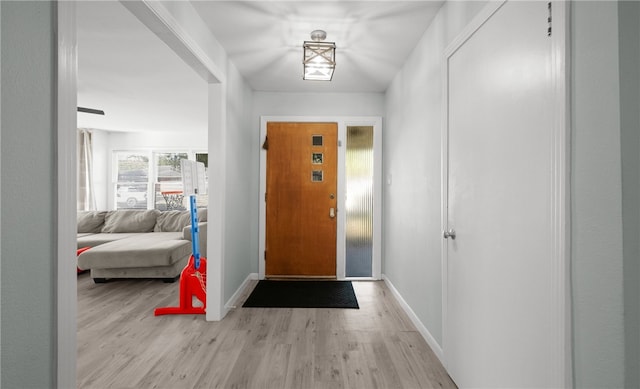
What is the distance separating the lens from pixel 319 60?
2.50 m

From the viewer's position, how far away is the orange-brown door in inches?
159

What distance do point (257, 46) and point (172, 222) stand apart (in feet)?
11.7

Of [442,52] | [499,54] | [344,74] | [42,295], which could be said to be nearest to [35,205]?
[42,295]

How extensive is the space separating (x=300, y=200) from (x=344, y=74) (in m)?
1.59

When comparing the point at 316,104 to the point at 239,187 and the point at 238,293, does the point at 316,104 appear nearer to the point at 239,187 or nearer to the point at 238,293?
the point at 239,187

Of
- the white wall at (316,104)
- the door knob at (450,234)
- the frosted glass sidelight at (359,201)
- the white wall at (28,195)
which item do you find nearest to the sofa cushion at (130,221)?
the white wall at (316,104)

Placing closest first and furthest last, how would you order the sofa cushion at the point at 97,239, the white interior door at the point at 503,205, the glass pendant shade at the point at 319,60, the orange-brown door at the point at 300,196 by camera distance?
the white interior door at the point at 503,205, the glass pendant shade at the point at 319,60, the orange-brown door at the point at 300,196, the sofa cushion at the point at 97,239

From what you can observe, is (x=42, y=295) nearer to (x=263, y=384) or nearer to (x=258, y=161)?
(x=263, y=384)

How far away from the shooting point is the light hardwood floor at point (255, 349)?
1.90 metres

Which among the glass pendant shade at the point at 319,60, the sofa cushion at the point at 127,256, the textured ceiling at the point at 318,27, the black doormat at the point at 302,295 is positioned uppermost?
the textured ceiling at the point at 318,27

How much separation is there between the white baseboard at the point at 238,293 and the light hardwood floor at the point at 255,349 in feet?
0.23

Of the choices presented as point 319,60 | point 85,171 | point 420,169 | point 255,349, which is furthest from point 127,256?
point 85,171

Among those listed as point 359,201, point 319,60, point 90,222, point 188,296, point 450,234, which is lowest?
point 188,296

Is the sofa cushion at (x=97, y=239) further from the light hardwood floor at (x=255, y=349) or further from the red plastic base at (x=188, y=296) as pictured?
the red plastic base at (x=188, y=296)
